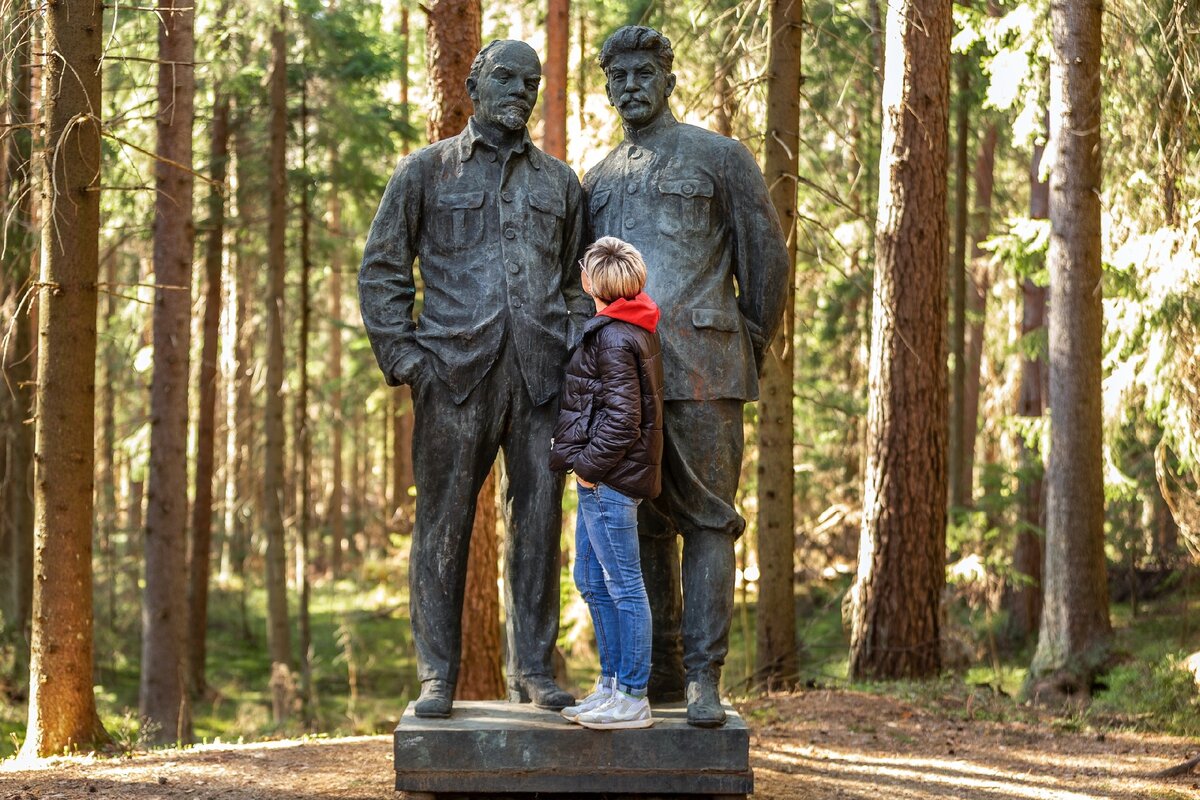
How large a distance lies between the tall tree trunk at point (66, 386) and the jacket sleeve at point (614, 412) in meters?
3.79

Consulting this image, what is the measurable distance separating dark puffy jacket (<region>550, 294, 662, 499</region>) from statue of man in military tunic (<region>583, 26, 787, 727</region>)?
1.23 feet

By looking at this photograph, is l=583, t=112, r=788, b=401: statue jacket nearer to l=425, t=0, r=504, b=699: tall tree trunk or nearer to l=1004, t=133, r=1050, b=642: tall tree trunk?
l=425, t=0, r=504, b=699: tall tree trunk

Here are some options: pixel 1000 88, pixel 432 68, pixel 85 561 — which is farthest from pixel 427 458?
pixel 1000 88

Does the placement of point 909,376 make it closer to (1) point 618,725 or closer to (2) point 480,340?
(2) point 480,340

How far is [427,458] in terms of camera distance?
18.4 feet

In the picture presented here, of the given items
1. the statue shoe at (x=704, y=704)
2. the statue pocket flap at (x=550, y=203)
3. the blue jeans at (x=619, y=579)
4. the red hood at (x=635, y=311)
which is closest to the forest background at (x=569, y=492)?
the statue pocket flap at (x=550, y=203)

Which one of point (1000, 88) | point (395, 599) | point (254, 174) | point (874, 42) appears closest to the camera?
point (1000, 88)

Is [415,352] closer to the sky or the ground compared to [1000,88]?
closer to the ground

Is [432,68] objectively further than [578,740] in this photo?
Yes

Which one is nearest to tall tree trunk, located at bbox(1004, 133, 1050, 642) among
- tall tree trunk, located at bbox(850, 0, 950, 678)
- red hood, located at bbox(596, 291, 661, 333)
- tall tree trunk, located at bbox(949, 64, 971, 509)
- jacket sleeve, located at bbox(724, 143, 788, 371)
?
tall tree trunk, located at bbox(949, 64, 971, 509)

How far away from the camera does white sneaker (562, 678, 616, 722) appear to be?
17.1ft

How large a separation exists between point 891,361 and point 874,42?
25.5 ft

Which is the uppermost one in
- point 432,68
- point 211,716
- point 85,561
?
point 432,68

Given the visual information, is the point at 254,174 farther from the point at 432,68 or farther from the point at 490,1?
the point at 432,68
